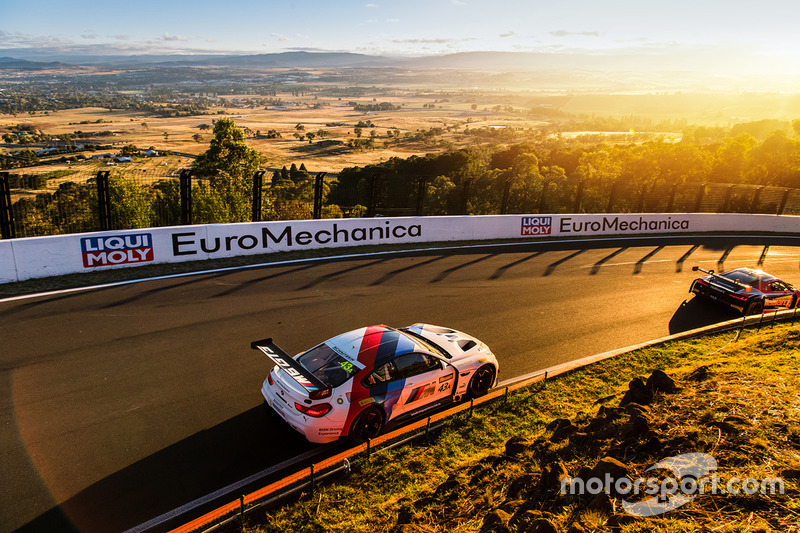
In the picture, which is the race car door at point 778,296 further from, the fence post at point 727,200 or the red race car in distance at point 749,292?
the fence post at point 727,200

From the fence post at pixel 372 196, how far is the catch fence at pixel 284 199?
0.04m

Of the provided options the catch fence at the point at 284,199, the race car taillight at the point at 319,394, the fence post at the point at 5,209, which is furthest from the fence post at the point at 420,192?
the race car taillight at the point at 319,394

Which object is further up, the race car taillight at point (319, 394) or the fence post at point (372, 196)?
the fence post at point (372, 196)

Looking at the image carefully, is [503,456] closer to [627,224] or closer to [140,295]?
[140,295]

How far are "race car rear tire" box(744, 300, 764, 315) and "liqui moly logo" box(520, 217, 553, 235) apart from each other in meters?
9.75

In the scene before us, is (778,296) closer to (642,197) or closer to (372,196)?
(372,196)

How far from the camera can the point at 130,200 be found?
16859 millimetres

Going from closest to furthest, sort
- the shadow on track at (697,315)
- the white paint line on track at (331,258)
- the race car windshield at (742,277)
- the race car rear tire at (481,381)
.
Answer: the race car rear tire at (481,381) → the white paint line on track at (331,258) → the shadow on track at (697,315) → the race car windshield at (742,277)

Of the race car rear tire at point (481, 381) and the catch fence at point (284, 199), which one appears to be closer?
the race car rear tire at point (481, 381)

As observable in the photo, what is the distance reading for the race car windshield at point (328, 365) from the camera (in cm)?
705

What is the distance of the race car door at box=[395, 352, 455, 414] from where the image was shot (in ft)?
25.0
